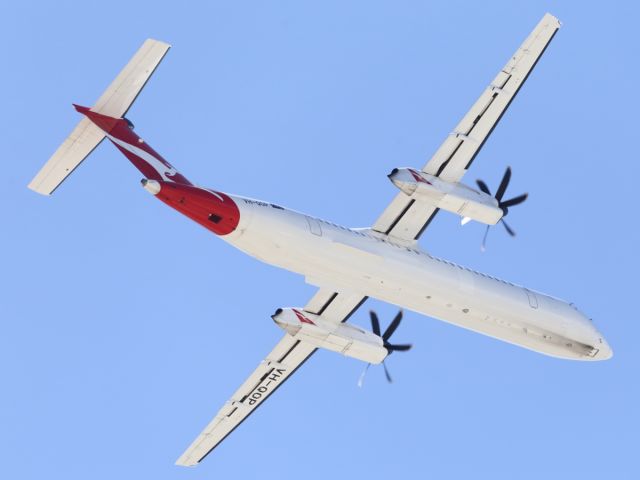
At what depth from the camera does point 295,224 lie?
132 ft

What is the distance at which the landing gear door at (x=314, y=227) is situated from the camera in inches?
1593

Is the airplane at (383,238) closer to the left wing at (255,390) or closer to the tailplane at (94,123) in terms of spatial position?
the tailplane at (94,123)

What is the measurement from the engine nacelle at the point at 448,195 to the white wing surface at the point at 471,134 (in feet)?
1.22

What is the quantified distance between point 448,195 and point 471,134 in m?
2.10

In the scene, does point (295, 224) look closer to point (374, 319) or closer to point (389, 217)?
point (389, 217)

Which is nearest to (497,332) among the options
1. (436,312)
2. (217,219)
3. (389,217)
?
(436,312)

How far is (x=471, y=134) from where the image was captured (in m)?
42.0

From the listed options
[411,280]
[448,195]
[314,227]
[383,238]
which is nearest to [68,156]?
[314,227]

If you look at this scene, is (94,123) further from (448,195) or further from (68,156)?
(448,195)

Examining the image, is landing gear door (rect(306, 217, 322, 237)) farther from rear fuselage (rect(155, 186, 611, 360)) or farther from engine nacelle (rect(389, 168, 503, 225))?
engine nacelle (rect(389, 168, 503, 225))

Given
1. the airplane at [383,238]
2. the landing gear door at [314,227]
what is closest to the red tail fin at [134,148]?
the airplane at [383,238]

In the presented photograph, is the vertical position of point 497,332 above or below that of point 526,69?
below

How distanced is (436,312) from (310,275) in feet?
16.3

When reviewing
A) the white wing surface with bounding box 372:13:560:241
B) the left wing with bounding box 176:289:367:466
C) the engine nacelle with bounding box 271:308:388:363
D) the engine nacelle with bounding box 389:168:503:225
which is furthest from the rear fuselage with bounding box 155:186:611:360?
the left wing with bounding box 176:289:367:466
